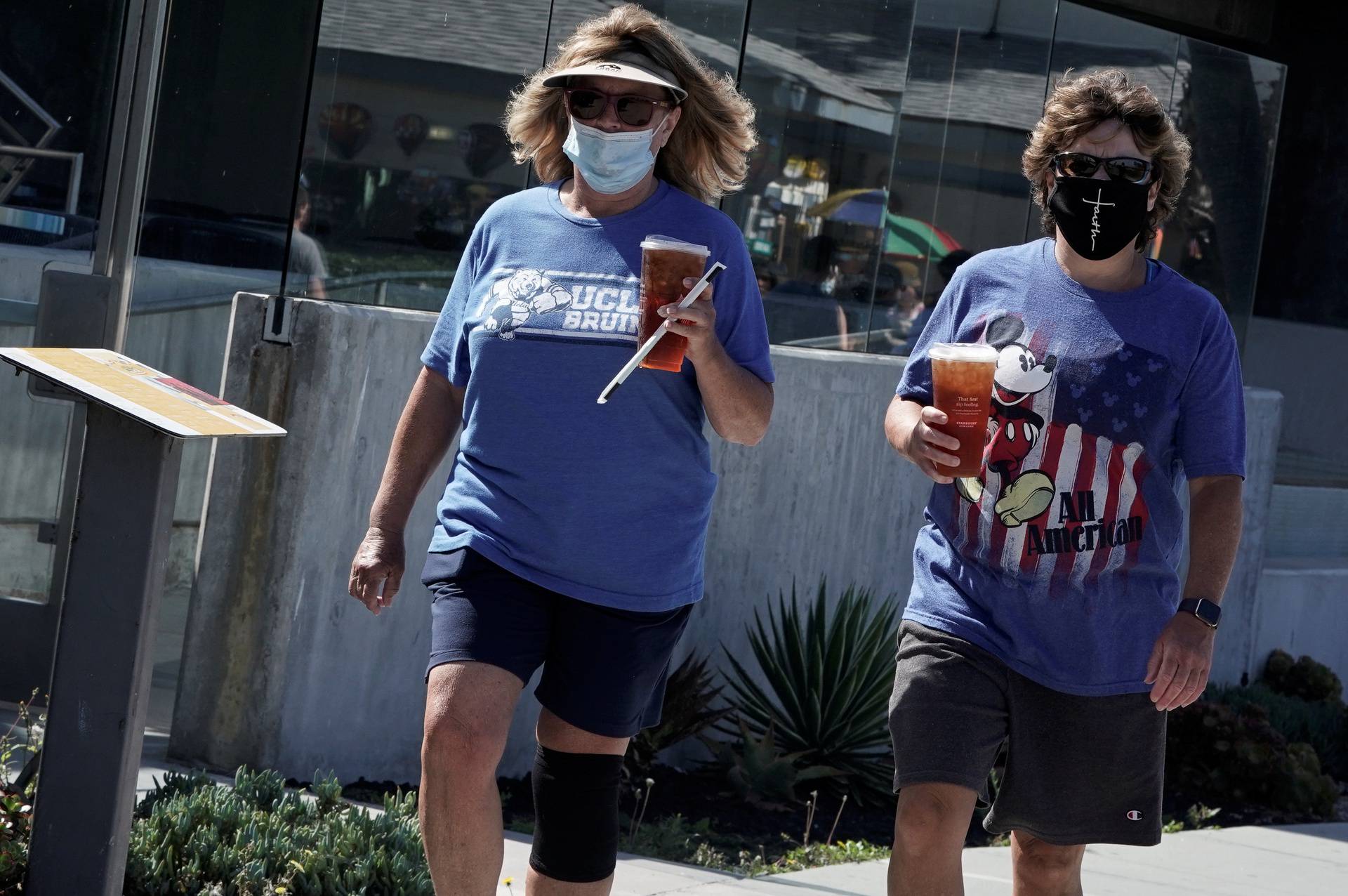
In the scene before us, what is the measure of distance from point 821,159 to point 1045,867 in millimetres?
4711

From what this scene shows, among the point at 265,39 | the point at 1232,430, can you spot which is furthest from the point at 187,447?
the point at 1232,430

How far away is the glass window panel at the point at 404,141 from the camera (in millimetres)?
5910

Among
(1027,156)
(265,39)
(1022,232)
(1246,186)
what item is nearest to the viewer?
(1027,156)

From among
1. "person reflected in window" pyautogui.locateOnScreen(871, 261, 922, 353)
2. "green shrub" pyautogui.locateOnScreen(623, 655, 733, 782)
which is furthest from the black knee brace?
"person reflected in window" pyautogui.locateOnScreen(871, 261, 922, 353)

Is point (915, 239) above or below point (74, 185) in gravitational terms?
above

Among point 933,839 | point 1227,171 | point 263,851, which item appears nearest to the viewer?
point 933,839

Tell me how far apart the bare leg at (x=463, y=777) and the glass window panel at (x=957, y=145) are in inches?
193

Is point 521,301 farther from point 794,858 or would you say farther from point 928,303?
point 928,303

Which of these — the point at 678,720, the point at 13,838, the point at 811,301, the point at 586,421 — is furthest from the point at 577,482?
the point at 811,301

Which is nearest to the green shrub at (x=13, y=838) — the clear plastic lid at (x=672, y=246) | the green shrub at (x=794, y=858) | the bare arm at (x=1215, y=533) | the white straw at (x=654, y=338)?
the white straw at (x=654, y=338)

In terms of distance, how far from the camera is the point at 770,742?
641cm

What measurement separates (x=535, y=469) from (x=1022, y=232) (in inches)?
241

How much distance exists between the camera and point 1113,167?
338 cm

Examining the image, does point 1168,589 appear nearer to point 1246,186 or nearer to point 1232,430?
point 1232,430
